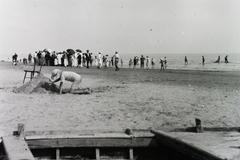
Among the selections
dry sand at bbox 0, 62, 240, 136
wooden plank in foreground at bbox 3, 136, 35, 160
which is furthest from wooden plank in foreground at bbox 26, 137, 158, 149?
dry sand at bbox 0, 62, 240, 136

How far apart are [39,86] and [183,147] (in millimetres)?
9408

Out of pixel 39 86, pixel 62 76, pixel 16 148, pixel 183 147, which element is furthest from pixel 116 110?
pixel 16 148

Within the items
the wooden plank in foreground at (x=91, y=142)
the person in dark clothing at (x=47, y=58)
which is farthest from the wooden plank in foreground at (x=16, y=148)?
the person in dark clothing at (x=47, y=58)

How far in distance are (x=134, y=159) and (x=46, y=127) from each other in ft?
9.56

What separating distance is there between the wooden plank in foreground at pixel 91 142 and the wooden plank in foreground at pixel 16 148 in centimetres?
22

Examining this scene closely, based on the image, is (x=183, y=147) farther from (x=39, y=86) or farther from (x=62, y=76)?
(x=39, y=86)

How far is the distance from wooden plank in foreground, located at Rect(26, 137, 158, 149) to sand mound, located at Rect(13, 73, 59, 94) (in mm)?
7983

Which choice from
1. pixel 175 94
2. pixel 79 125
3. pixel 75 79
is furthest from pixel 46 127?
pixel 175 94

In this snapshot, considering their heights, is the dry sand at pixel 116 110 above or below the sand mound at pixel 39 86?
below

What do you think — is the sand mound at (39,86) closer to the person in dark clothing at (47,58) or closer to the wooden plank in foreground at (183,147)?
the wooden plank in foreground at (183,147)

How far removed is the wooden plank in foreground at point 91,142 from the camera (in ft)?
15.3

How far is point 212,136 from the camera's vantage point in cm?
503

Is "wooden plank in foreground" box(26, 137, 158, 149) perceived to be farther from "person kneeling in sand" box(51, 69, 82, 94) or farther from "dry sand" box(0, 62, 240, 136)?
"person kneeling in sand" box(51, 69, 82, 94)

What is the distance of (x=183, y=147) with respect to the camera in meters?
4.27
